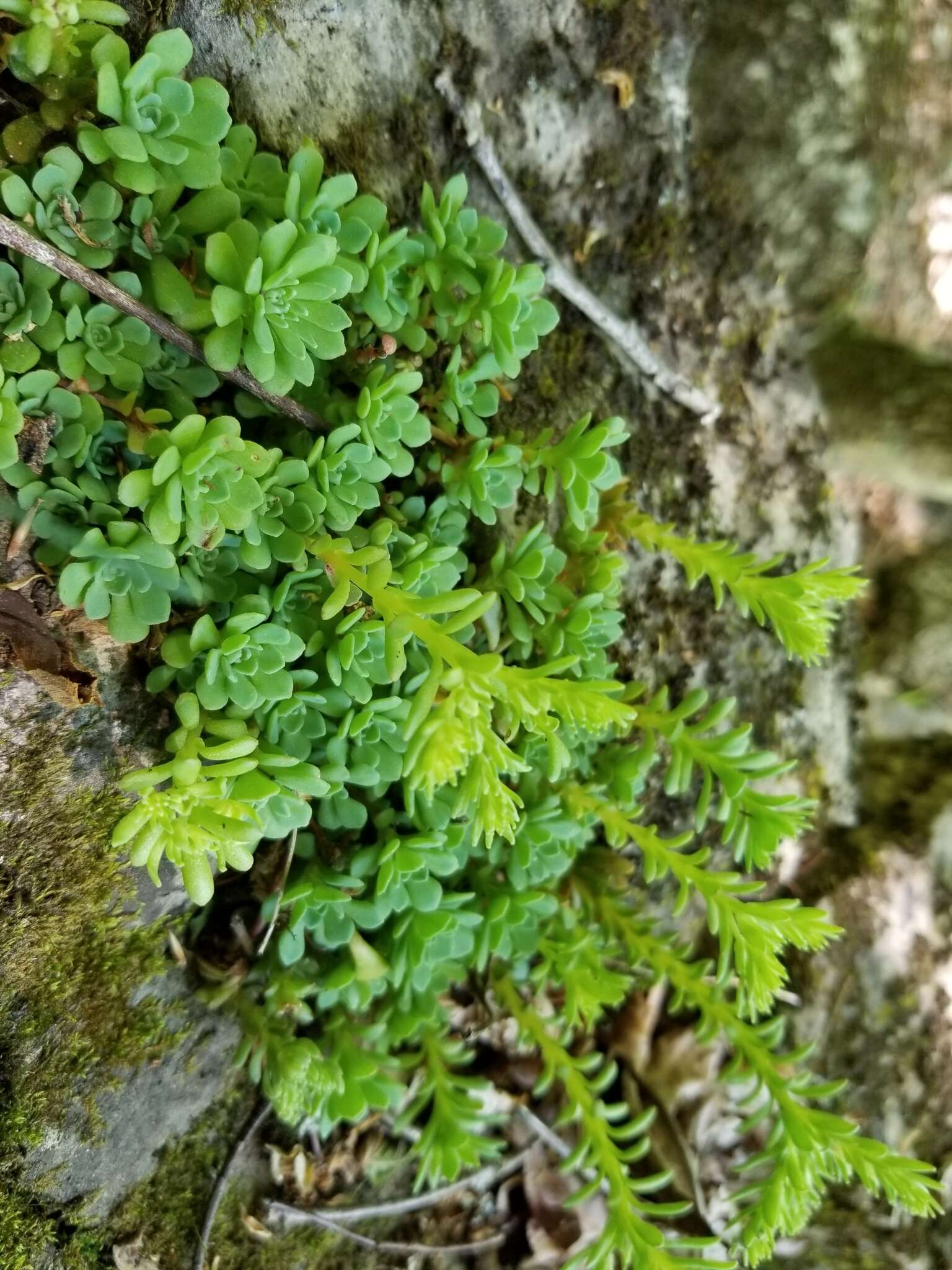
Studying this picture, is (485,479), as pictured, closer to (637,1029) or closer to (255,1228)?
(637,1029)

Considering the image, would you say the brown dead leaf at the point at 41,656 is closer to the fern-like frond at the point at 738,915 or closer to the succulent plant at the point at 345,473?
→ the succulent plant at the point at 345,473

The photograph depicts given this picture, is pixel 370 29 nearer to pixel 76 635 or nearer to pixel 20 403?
pixel 20 403

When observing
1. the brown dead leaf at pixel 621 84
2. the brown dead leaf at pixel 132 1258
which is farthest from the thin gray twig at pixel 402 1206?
the brown dead leaf at pixel 621 84

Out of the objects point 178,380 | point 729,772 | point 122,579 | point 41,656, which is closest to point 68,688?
point 41,656

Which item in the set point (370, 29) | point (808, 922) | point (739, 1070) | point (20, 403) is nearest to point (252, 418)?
point (20, 403)

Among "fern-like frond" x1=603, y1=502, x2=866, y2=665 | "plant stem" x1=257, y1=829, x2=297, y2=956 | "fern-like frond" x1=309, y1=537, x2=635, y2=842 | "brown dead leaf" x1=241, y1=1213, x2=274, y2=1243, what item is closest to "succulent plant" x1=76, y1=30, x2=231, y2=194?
"fern-like frond" x1=309, y1=537, x2=635, y2=842

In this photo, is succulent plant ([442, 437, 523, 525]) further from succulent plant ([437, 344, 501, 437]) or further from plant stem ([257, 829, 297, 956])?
plant stem ([257, 829, 297, 956])
